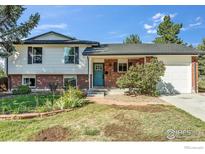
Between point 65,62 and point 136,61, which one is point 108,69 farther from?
point 65,62

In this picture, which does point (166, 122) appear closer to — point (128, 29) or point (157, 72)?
point (128, 29)

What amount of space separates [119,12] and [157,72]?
6.23 metres

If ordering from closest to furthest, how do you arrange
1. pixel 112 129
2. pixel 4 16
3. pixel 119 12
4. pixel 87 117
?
pixel 112 129 < pixel 87 117 < pixel 119 12 < pixel 4 16

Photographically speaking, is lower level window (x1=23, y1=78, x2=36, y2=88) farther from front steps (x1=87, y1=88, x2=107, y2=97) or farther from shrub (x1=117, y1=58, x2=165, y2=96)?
shrub (x1=117, y1=58, x2=165, y2=96)

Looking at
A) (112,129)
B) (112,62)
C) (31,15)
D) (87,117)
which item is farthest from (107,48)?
(112,129)

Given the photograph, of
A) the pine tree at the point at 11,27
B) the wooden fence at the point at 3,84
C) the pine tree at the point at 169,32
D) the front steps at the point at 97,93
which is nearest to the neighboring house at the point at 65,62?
the wooden fence at the point at 3,84

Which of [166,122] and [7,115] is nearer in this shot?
[166,122]

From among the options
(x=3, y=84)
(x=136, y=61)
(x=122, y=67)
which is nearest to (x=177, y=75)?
(x=136, y=61)

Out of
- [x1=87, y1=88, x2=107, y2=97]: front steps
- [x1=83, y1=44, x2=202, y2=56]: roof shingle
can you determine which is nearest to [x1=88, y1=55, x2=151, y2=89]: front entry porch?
[x1=83, y1=44, x2=202, y2=56]: roof shingle

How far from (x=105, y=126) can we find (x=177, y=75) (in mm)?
10080

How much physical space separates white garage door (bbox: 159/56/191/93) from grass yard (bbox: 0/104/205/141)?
6916mm

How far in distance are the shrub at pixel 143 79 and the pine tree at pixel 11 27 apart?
6023 millimetres

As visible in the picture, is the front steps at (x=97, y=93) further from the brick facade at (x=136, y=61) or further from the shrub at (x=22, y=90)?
the shrub at (x=22, y=90)

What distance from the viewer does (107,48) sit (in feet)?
61.7
